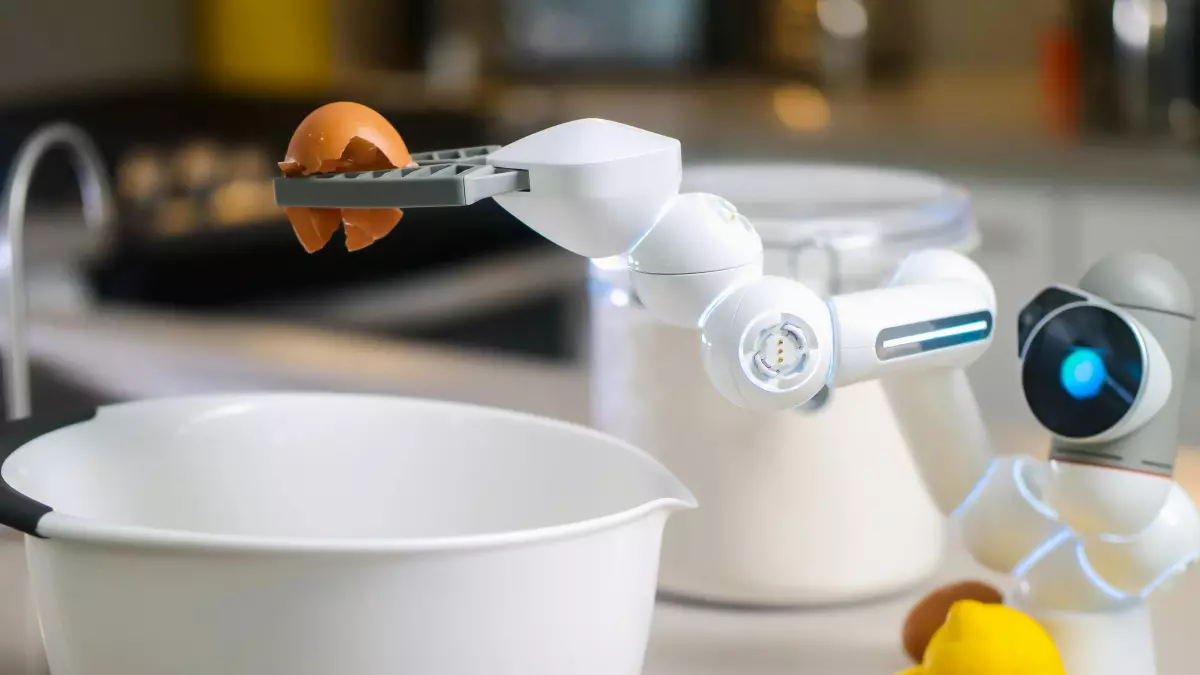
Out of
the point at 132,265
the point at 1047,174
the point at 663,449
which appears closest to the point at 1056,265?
the point at 1047,174

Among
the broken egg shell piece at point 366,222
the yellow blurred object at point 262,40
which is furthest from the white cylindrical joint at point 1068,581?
the yellow blurred object at point 262,40

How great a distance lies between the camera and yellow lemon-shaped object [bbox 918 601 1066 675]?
1.32 feet

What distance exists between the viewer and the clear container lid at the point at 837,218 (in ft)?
1.76

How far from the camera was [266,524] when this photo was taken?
51 centimetres

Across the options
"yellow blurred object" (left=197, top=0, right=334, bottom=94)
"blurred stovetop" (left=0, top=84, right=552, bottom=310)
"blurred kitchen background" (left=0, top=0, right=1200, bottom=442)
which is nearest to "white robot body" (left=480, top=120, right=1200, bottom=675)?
"blurred kitchen background" (left=0, top=0, right=1200, bottom=442)

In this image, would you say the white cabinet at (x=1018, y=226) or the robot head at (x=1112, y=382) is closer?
the robot head at (x=1112, y=382)

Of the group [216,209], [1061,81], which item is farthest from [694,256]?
[1061,81]

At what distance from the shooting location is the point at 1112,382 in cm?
40

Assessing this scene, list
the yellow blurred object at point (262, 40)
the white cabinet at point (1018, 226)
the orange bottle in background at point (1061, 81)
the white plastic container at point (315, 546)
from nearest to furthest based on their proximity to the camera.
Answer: the white plastic container at point (315, 546)
the white cabinet at point (1018, 226)
the orange bottle in background at point (1061, 81)
the yellow blurred object at point (262, 40)

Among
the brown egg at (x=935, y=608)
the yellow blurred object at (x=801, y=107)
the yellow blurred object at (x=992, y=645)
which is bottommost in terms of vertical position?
the brown egg at (x=935, y=608)

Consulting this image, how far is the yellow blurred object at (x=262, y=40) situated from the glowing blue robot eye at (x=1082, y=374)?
2508 millimetres

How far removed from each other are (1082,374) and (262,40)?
2.60 m

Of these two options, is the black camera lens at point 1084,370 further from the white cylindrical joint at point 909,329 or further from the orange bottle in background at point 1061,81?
the orange bottle in background at point 1061,81

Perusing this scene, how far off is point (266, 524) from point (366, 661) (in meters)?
0.16
